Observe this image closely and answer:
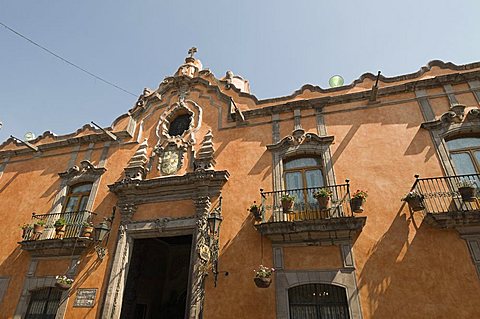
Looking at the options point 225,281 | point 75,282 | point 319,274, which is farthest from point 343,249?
point 75,282

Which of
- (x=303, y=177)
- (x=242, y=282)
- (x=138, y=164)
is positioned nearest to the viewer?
(x=242, y=282)

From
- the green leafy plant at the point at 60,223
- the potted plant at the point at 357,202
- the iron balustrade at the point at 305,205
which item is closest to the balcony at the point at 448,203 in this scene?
the potted plant at the point at 357,202

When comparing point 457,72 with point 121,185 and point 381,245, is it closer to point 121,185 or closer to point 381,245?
point 381,245

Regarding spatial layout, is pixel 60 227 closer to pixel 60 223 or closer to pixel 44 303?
pixel 60 223

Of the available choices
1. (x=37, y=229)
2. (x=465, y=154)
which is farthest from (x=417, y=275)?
(x=37, y=229)

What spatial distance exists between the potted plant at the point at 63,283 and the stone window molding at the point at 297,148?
666 centimetres

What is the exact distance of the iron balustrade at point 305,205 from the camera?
788 centimetres

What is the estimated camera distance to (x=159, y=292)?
490 inches

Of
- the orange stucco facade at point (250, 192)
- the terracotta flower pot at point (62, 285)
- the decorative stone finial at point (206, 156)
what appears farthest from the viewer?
the decorative stone finial at point (206, 156)

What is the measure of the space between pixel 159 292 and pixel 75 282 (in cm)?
416

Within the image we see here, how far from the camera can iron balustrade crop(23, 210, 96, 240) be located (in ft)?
32.6

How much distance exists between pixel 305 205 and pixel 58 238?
8.02m

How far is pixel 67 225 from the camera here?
33.4ft

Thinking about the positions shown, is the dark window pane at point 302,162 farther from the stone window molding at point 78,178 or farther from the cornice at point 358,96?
the stone window molding at point 78,178
